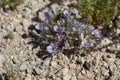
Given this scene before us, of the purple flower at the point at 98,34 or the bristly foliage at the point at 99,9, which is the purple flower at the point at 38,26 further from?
the purple flower at the point at 98,34

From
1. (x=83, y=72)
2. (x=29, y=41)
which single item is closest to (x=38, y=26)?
(x=29, y=41)

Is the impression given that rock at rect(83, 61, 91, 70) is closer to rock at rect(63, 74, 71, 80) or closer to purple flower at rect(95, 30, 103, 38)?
rock at rect(63, 74, 71, 80)

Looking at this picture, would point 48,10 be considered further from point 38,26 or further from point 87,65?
point 87,65

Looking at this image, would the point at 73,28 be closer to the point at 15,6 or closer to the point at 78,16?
the point at 78,16

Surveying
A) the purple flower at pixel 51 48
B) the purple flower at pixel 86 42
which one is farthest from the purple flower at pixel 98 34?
the purple flower at pixel 51 48

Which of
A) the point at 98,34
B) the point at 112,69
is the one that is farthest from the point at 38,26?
the point at 112,69

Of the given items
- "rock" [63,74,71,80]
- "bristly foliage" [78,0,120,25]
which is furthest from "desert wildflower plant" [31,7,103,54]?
"rock" [63,74,71,80]

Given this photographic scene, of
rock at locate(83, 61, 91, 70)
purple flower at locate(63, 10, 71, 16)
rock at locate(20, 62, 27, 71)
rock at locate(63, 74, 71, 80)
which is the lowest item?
rock at locate(63, 74, 71, 80)
